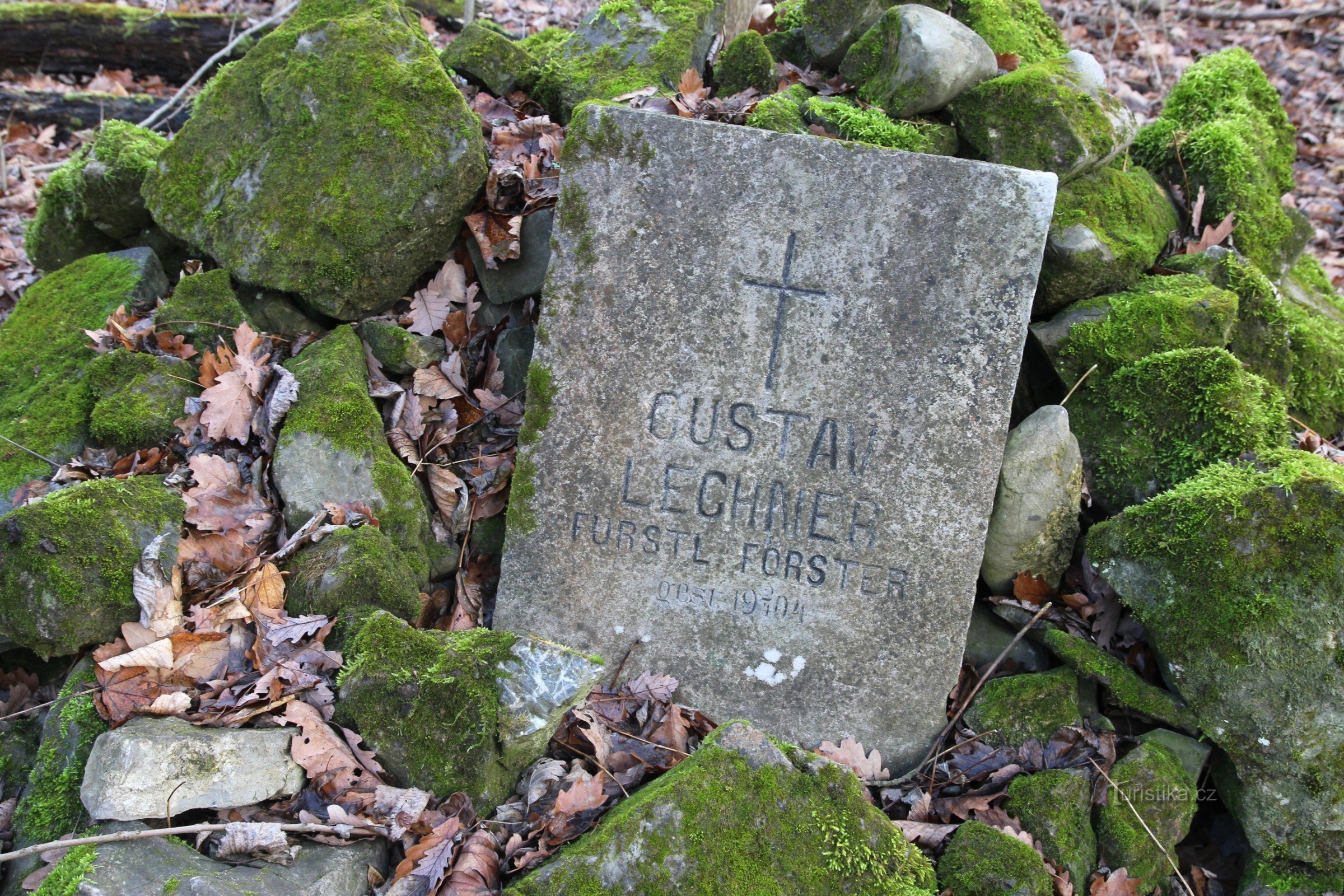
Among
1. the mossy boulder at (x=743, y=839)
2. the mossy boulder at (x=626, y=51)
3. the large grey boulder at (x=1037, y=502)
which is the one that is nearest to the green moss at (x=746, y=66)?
the mossy boulder at (x=626, y=51)

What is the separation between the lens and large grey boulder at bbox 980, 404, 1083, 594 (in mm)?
3447

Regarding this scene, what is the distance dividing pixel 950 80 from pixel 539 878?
356 cm

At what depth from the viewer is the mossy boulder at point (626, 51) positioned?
14.3ft

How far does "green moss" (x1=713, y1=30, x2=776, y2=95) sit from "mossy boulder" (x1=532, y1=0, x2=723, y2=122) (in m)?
0.21

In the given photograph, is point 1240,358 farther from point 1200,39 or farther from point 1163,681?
point 1200,39

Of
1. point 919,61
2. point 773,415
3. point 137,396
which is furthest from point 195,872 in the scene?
point 919,61

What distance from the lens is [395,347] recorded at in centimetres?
377

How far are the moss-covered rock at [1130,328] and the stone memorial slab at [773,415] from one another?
0.71m

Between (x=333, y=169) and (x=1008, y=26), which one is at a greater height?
(x=1008, y=26)

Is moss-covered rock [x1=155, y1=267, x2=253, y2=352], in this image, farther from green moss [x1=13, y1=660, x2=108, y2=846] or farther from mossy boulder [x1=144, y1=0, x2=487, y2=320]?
green moss [x1=13, y1=660, x2=108, y2=846]

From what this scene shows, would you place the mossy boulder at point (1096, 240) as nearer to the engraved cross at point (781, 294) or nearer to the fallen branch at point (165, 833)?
the engraved cross at point (781, 294)

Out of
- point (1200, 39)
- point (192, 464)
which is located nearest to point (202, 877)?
point (192, 464)

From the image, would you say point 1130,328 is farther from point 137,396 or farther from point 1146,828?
point 137,396

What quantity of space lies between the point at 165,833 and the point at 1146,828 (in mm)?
3034
